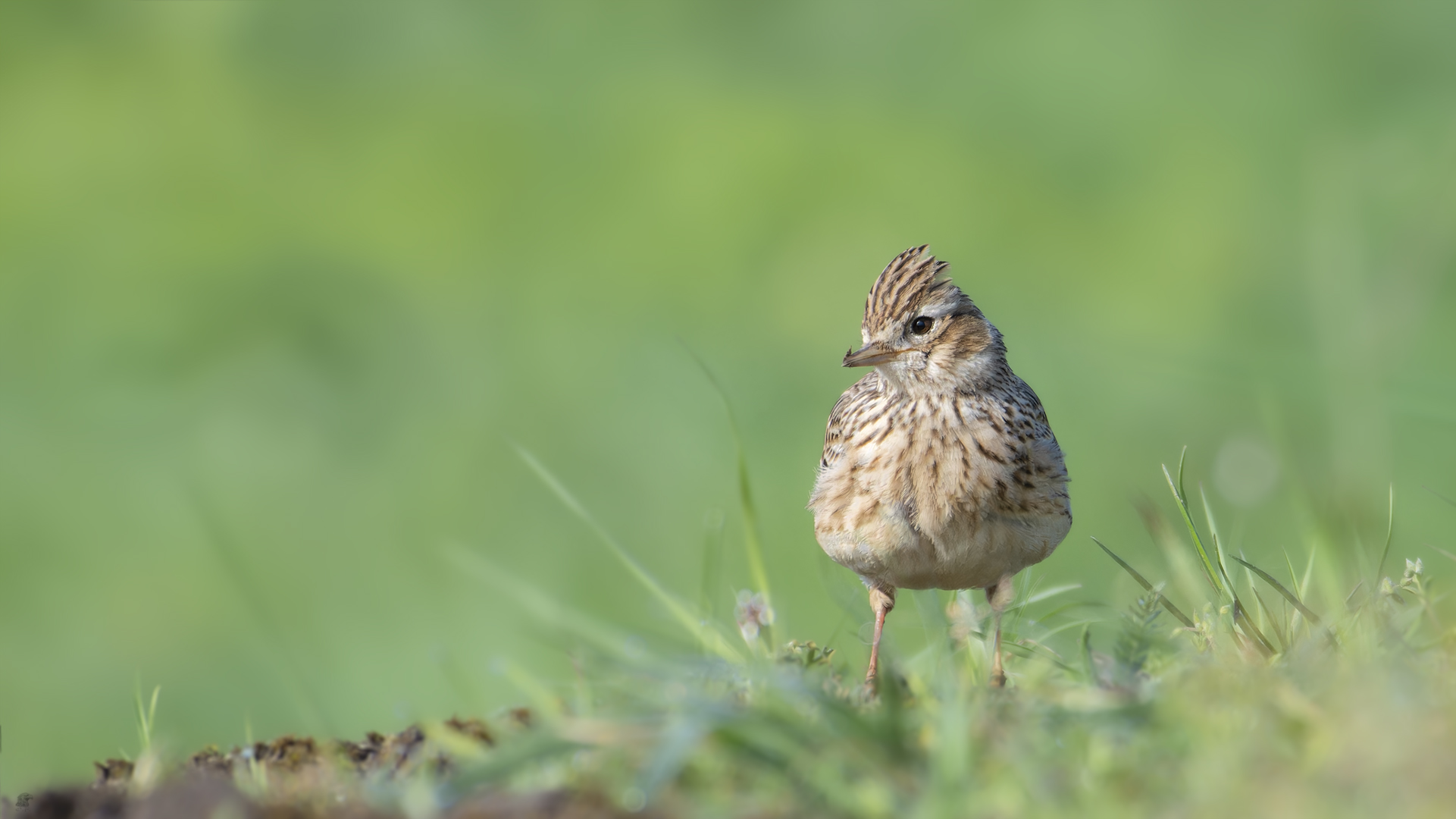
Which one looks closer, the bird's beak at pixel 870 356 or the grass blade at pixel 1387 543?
the grass blade at pixel 1387 543

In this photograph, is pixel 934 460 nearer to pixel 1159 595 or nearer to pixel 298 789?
pixel 1159 595

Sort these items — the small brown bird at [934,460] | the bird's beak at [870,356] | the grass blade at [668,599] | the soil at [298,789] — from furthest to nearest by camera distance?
the bird's beak at [870,356] → the small brown bird at [934,460] → the grass blade at [668,599] → the soil at [298,789]

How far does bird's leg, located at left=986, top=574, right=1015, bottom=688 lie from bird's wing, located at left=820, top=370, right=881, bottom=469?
71 cm

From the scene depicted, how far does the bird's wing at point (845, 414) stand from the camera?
5.29 meters

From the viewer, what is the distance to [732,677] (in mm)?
2879

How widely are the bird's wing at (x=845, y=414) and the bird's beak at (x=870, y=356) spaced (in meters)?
0.21

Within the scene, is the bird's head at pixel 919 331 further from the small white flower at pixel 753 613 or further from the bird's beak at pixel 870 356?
the small white flower at pixel 753 613

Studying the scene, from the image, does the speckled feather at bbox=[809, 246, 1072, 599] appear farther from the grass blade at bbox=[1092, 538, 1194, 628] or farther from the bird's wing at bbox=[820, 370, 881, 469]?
the grass blade at bbox=[1092, 538, 1194, 628]

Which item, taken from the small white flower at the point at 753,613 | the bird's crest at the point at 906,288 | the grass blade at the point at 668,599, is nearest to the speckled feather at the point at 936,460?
the bird's crest at the point at 906,288

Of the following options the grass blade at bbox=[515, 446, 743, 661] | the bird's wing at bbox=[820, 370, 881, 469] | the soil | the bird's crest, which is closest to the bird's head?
the bird's crest

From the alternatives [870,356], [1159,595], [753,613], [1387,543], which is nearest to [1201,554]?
[1159,595]

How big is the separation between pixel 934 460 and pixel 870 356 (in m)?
0.48

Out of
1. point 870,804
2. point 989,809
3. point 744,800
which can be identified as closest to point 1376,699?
point 989,809

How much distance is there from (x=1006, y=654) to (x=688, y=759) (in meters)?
1.70
